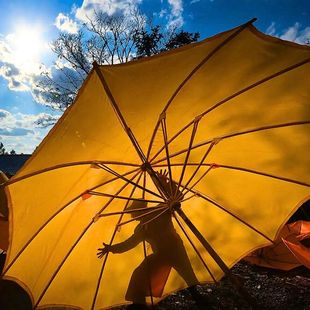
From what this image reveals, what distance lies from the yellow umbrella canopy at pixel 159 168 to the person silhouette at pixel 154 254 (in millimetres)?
15

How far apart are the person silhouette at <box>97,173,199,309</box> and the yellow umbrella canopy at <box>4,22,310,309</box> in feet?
0.05

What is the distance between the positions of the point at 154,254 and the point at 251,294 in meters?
2.57

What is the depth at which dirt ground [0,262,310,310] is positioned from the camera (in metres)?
4.62

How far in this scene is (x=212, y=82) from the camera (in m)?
2.63

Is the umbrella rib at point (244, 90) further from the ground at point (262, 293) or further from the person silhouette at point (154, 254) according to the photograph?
the ground at point (262, 293)

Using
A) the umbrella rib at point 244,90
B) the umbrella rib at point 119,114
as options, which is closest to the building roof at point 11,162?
the umbrella rib at point 119,114

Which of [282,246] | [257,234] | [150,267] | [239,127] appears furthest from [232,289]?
[239,127]

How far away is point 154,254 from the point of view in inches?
141

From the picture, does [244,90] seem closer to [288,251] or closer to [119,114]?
[119,114]

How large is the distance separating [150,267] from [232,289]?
7.47 ft

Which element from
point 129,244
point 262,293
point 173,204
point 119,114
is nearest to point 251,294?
point 262,293

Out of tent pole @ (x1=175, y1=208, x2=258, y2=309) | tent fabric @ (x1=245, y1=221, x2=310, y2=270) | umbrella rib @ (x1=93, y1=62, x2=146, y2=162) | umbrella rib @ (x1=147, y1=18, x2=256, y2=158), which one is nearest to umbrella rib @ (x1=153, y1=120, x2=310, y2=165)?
umbrella rib @ (x1=93, y1=62, x2=146, y2=162)

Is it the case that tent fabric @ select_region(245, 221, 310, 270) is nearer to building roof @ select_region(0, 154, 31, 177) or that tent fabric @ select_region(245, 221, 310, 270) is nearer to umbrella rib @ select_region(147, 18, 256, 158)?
umbrella rib @ select_region(147, 18, 256, 158)

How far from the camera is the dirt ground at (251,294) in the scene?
182 inches
